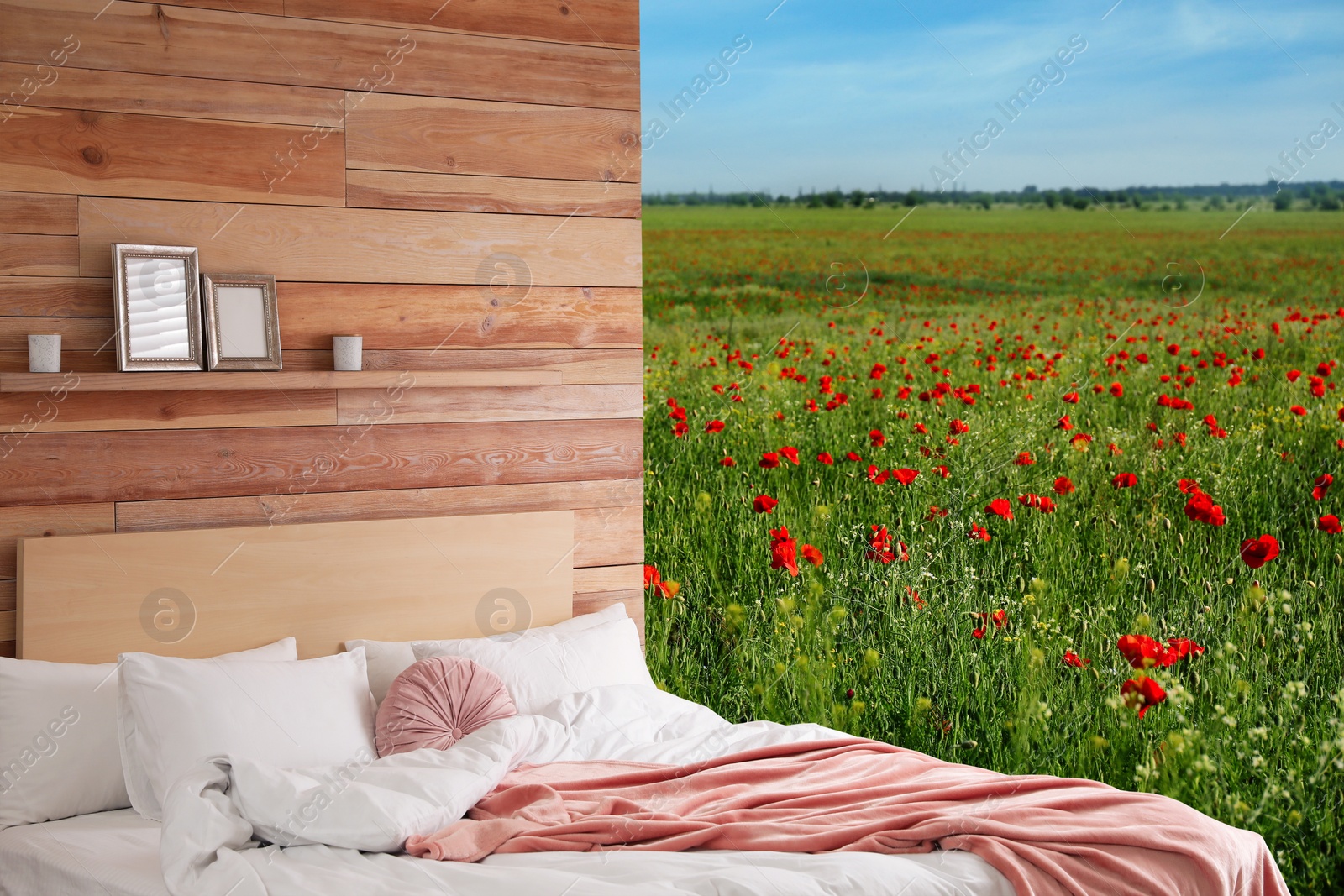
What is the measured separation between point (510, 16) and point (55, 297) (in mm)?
1418

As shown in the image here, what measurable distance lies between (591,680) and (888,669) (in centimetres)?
98

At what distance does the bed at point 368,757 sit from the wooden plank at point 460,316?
0.51 m

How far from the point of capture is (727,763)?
7.53 ft

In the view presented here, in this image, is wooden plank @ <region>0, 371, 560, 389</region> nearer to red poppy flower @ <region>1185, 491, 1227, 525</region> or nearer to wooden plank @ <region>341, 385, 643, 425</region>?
wooden plank @ <region>341, 385, 643, 425</region>

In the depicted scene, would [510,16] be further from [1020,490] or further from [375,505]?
[1020,490]

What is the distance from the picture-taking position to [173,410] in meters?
2.62

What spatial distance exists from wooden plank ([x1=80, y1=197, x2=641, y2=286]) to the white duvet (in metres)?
1.32

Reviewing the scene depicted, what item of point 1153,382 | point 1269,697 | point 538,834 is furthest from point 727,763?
point 1153,382

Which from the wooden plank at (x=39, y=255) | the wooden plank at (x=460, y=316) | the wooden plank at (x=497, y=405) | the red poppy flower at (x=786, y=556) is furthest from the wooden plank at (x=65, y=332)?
the red poppy flower at (x=786, y=556)

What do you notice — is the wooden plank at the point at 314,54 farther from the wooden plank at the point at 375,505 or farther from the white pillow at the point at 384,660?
the white pillow at the point at 384,660

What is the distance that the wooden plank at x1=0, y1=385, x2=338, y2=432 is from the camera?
8.21 ft

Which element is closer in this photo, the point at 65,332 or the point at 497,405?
the point at 65,332

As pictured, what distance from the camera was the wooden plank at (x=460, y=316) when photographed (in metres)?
2.79

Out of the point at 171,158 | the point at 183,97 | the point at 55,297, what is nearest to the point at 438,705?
the point at 55,297
